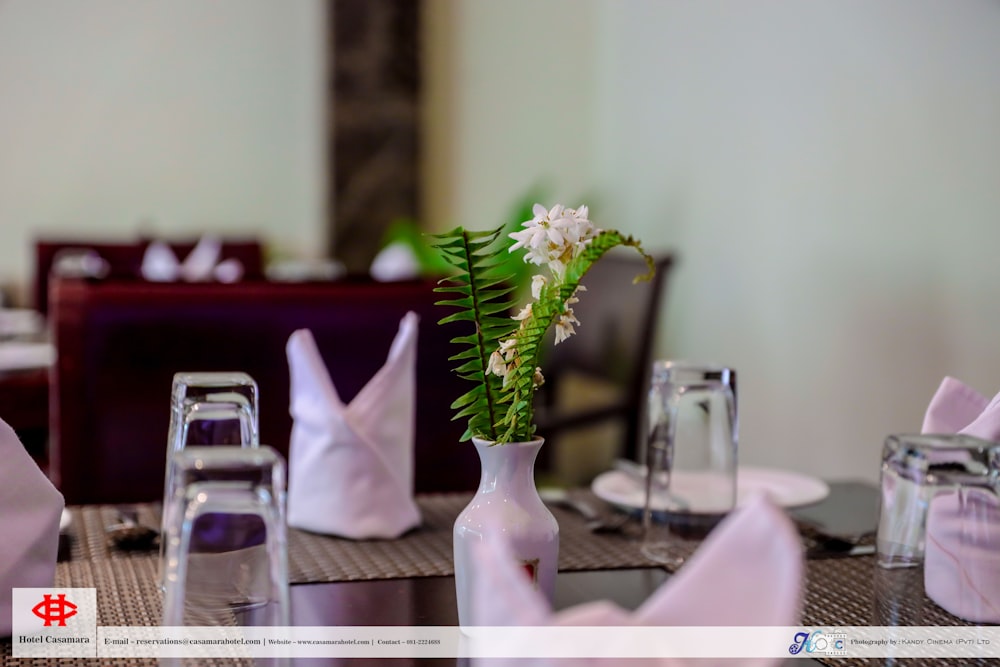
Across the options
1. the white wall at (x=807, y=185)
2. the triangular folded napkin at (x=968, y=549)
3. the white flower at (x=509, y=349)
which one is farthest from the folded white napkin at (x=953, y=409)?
the white wall at (x=807, y=185)

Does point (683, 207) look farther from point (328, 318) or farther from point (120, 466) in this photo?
point (120, 466)

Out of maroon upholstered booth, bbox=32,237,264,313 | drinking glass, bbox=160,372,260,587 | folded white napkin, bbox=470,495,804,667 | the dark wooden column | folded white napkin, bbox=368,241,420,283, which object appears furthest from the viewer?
the dark wooden column

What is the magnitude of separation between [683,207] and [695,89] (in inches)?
13.6

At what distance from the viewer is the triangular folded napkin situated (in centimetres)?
81

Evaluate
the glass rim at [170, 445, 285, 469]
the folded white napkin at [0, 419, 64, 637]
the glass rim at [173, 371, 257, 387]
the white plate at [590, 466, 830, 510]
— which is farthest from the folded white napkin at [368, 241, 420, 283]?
the glass rim at [170, 445, 285, 469]

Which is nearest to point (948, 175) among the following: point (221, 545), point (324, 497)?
point (324, 497)

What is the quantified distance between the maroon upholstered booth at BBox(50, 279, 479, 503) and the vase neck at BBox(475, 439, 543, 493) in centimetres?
90

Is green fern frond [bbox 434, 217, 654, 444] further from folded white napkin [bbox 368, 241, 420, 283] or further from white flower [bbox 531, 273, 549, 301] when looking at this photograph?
folded white napkin [bbox 368, 241, 420, 283]

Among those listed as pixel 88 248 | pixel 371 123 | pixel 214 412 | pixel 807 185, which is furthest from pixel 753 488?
pixel 88 248

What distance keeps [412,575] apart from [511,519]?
0.24 m

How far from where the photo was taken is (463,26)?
436 centimetres

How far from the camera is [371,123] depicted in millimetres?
4340

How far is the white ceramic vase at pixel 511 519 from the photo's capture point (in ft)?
2.81

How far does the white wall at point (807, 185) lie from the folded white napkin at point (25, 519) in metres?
1.53
